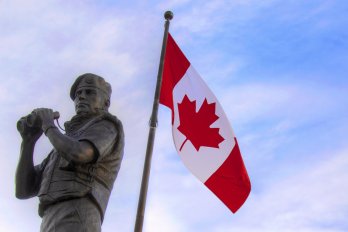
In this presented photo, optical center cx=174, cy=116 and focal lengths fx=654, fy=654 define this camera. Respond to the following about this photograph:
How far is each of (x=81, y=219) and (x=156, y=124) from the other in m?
4.16

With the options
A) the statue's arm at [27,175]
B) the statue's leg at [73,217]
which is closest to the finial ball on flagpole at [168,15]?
the statue's arm at [27,175]

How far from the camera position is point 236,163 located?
480 inches

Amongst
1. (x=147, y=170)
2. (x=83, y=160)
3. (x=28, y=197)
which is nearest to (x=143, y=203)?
(x=147, y=170)

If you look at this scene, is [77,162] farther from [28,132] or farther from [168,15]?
[168,15]

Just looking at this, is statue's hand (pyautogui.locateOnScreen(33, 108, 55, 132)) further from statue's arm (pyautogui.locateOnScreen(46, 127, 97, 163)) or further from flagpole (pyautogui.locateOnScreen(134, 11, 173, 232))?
flagpole (pyautogui.locateOnScreen(134, 11, 173, 232))

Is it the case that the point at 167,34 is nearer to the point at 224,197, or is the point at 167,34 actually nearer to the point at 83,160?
the point at 224,197

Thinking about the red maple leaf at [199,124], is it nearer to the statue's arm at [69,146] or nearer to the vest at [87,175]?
the vest at [87,175]

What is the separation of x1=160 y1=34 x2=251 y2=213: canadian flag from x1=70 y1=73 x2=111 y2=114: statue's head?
4.94 metres

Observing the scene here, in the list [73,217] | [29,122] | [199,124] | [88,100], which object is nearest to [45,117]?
[29,122]

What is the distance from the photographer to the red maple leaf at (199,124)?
1203 cm

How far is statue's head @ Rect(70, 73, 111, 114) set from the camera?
6664mm

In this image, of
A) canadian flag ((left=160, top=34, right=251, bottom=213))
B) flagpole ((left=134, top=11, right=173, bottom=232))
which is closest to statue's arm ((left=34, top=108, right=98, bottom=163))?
flagpole ((left=134, top=11, right=173, bottom=232))

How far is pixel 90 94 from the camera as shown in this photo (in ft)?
22.0

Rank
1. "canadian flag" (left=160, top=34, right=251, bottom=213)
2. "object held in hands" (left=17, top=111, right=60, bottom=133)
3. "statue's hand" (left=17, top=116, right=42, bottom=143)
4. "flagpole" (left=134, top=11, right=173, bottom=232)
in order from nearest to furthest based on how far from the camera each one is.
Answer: "object held in hands" (left=17, top=111, right=60, bottom=133)
"statue's hand" (left=17, top=116, right=42, bottom=143)
"flagpole" (left=134, top=11, right=173, bottom=232)
"canadian flag" (left=160, top=34, right=251, bottom=213)
